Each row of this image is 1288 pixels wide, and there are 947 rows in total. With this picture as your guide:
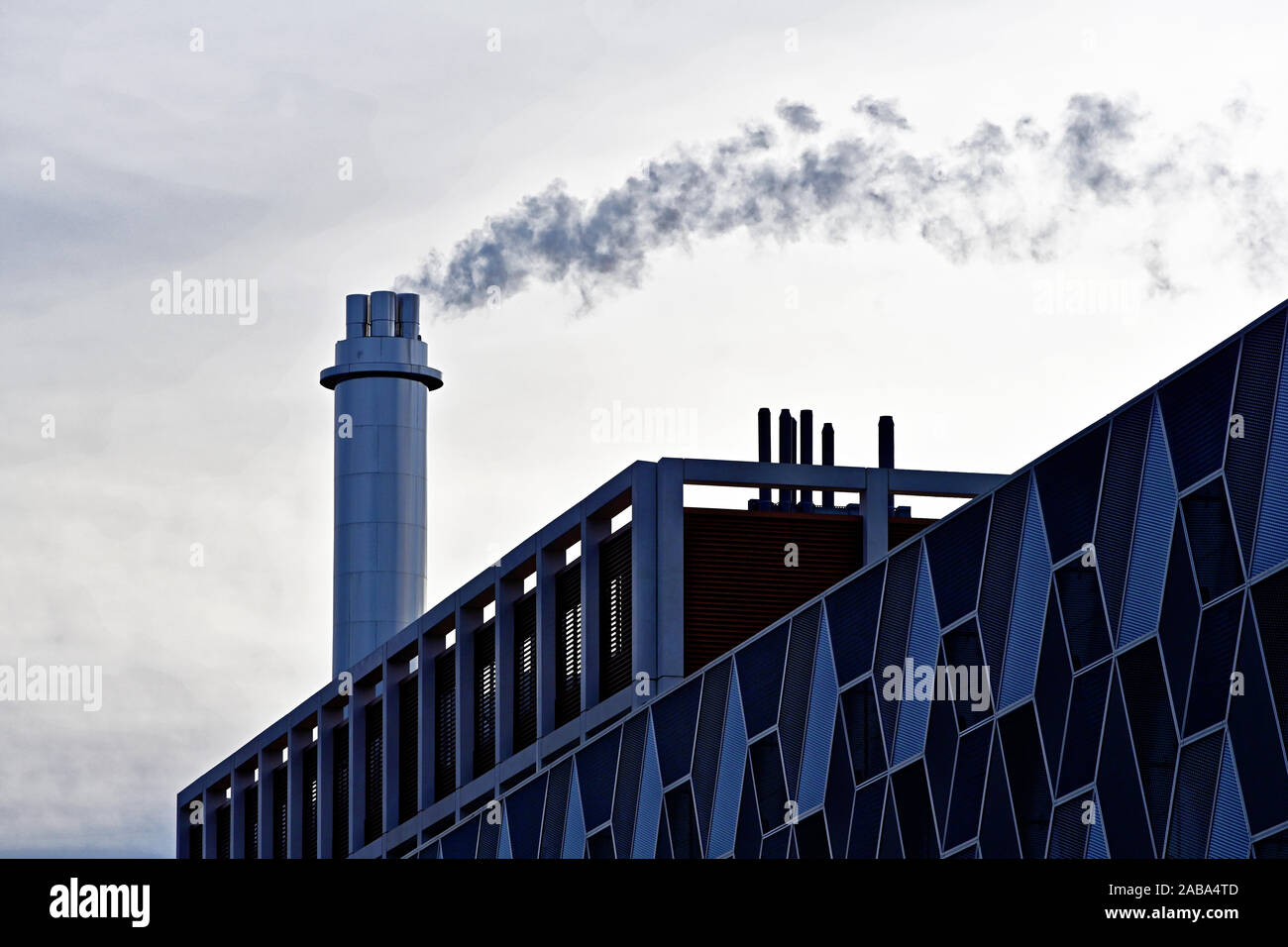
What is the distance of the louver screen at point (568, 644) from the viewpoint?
47688 mm

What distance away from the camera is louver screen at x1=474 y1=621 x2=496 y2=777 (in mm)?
53031

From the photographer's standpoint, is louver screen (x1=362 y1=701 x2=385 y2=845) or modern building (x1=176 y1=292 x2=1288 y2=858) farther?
louver screen (x1=362 y1=701 x2=385 y2=845)

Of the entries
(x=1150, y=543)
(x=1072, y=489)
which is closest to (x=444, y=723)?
(x=1072, y=489)

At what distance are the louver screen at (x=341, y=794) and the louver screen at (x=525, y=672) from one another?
1156 cm

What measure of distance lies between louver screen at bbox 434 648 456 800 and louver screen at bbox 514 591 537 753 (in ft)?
13.0

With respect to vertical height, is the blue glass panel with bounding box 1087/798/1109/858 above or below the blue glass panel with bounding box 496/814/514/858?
below

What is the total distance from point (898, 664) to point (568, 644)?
20600mm

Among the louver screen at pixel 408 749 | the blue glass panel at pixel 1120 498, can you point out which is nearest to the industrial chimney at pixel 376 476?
the louver screen at pixel 408 749

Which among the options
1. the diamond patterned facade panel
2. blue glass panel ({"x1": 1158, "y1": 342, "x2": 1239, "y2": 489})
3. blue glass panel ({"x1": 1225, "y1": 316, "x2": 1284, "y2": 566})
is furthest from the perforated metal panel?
blue glass panel ({"x1": 1225, "y1": 316, "x2": 1284, "y2": 566})

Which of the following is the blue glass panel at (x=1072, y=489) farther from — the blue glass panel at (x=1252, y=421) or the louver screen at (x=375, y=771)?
the louver screen at (x=375, y=771)

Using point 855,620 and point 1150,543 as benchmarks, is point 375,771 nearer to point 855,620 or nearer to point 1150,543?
point 855,620

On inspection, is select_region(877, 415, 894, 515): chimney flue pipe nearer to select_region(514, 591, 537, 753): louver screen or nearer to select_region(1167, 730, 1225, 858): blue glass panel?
select_region(514, 591, 537, 753): louver screen
